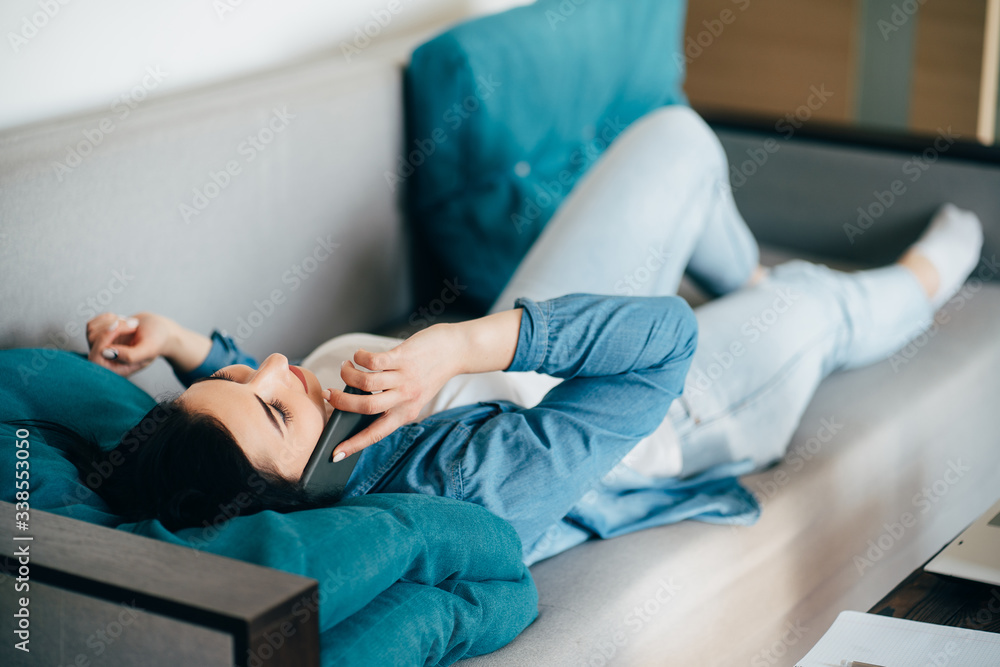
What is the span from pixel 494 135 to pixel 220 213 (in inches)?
21.9

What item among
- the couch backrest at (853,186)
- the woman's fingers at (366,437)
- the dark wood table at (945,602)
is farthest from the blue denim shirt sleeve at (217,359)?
the couch backrest at (853,186)

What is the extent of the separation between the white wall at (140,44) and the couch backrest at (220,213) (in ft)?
0.17

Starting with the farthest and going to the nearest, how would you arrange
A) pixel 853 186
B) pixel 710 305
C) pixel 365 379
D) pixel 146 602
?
pixel 853 186, pixel 710 305, pixel 365 379, pixel 146 602

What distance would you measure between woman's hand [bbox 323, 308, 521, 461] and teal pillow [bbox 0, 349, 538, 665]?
85 millimetres

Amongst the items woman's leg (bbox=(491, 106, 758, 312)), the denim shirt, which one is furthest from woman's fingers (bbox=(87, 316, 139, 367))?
woman's leg (bbox=(491, 106, 758, 312))

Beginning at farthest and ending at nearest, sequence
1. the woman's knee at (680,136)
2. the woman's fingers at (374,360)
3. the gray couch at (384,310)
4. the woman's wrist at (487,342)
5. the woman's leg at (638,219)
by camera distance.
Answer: the woman's knee at (680,136) → the woman's leg at (638,219) → the gray couch at (384,310) → the woman's wrist at (487,342) → the woman's fingers at (374,360)

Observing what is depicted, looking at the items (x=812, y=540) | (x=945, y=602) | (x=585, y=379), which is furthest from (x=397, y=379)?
(x=812, y=540)

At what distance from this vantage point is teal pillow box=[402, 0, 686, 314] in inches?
68.0

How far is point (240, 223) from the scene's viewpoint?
4.82ft

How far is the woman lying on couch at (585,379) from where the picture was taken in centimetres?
94

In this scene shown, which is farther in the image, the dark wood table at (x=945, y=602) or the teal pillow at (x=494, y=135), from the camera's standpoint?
the teal pillow at (x=494, y=135)

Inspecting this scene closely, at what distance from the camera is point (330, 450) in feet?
3.13

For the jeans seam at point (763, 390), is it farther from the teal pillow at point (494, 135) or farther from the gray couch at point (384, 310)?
the teal pillow at point (494, 135)

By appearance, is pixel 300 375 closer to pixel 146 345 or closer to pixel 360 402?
pixel 360 402
